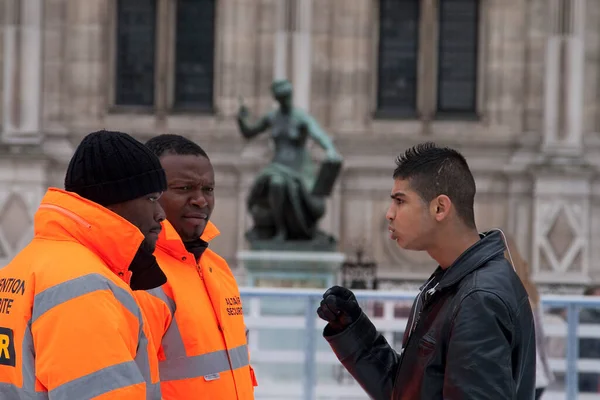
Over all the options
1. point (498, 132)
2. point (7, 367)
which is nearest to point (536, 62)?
point (498, 132)

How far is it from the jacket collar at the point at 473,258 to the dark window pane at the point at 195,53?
Result: 1784 cm

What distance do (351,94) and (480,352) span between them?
58.2ft

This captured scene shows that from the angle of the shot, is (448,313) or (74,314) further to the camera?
(448,313)

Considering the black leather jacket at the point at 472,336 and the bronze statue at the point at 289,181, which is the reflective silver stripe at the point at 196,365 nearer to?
the black leather jacket at the point at 472,336

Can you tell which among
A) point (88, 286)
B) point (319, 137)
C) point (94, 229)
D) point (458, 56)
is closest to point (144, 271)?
point (94, 229)

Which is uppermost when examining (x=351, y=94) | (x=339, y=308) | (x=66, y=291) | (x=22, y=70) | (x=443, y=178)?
(x=22, y=70)

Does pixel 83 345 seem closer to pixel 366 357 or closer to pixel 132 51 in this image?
pixel 366 357

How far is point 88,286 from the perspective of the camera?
2682 millimetres

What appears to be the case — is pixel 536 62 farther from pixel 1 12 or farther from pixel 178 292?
pixel 178 292

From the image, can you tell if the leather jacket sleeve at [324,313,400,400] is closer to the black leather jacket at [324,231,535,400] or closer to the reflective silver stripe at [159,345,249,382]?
the black leather jacket at [324,231,535,400]

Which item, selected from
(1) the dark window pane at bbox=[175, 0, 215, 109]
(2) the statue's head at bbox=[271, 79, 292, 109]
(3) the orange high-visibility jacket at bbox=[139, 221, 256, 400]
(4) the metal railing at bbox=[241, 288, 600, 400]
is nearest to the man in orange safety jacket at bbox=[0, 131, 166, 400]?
(3) the orange high-visibility jacket at bbox=[139, 221, 256, 400]

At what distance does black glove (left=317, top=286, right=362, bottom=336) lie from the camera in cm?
341

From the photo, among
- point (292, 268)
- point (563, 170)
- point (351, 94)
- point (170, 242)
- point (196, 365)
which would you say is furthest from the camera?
point (351, 94)

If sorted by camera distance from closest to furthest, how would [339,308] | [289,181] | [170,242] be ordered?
[339,308] < [170,242] < [289,181]
